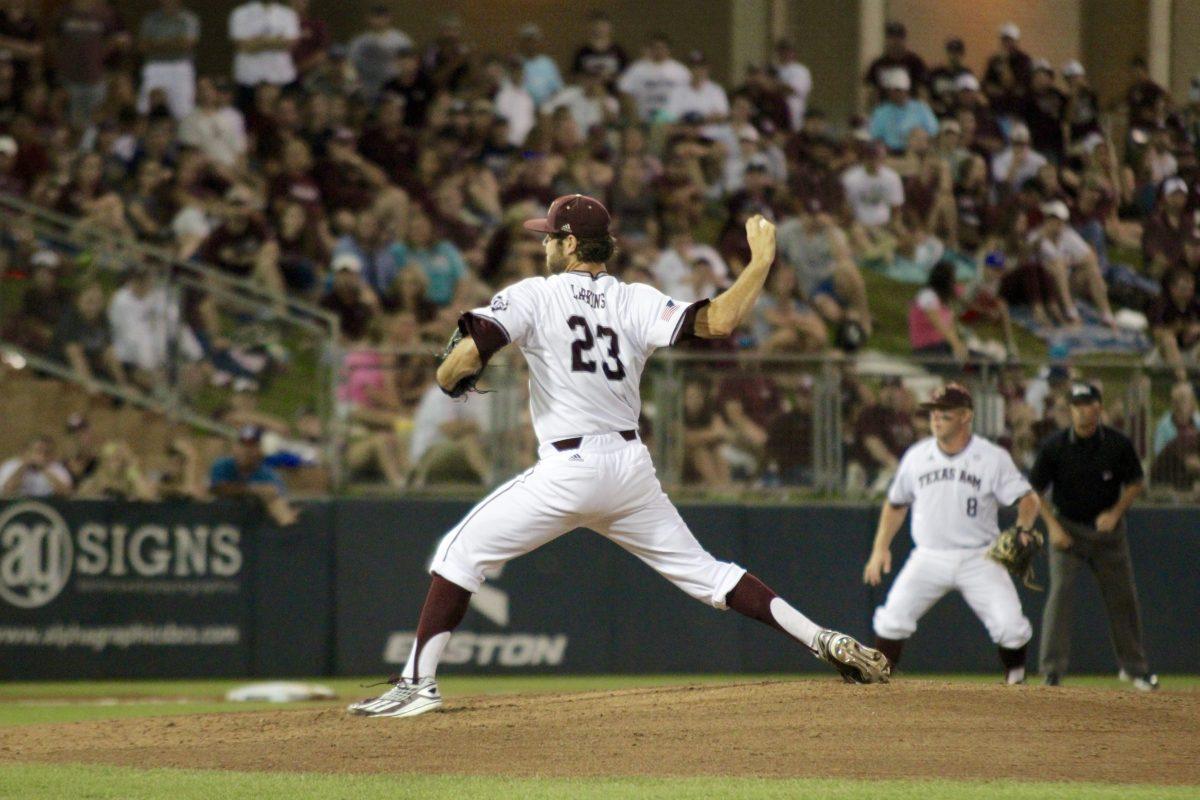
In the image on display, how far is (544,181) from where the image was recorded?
53.7 ft

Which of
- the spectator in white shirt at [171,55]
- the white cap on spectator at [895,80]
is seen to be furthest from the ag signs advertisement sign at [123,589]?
the white cap on spectator at [895,80]

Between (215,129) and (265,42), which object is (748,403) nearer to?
(215,129)

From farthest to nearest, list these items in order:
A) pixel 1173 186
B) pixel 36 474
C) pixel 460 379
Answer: pixel 1173 186 < pixel 36 474 < pixel 460 379

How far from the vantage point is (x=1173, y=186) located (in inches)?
661

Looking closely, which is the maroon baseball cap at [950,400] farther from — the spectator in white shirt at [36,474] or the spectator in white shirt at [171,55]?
the spectator in white shirt at [171,55]

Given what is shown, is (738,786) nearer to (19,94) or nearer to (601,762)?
(601,762)

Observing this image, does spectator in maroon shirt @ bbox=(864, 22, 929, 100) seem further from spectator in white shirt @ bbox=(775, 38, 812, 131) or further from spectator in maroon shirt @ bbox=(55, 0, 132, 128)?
spectator in maroon shirt @ bbox=(55, 0, 132, 128)

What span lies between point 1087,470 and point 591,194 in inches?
260

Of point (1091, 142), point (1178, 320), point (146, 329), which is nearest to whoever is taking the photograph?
point (146, 329)

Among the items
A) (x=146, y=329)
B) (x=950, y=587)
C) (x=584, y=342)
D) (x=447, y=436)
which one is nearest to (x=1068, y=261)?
(x=447, y=436)

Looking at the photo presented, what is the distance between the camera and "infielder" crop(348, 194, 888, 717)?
23.6 feet

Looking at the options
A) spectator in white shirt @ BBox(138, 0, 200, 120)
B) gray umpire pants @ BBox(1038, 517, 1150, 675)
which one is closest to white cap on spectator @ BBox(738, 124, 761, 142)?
spectator in white shirt @ BBox(138, 0, 200, 120)

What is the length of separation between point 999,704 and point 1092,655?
6926 mm

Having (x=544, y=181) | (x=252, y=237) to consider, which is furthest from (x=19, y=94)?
(x=544, y=181)
